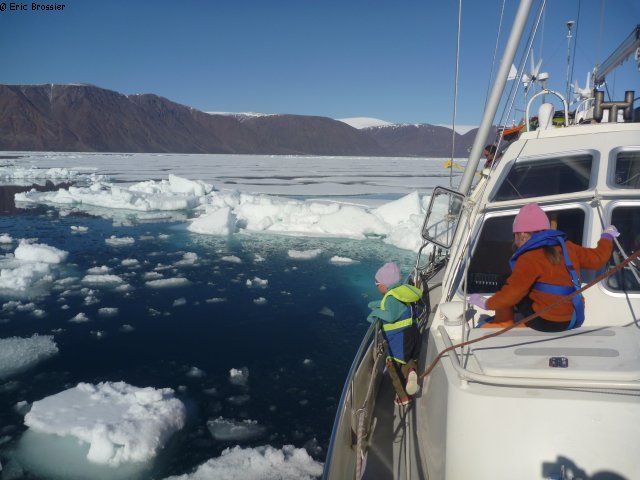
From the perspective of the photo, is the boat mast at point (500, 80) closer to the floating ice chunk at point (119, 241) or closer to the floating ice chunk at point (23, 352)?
the floating ice chunk at point (23, 352)

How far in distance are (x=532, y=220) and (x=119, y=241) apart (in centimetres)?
1023

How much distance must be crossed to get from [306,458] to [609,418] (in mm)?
2474

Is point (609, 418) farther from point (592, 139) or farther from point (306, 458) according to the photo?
point (306, 458)

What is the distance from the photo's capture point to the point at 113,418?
12.2ft

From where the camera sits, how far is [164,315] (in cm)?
623

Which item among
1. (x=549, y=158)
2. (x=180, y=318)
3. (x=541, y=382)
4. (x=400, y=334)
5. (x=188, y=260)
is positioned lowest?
(x=180, y=318)

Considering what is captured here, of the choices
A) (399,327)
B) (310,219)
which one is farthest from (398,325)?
(310,219)

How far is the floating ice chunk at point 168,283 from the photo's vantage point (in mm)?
7433

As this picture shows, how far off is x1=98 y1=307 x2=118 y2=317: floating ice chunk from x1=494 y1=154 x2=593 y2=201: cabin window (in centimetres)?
521

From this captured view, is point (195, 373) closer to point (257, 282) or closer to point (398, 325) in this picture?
point (398, 325)

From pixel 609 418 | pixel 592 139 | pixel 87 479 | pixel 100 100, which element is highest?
pixel 100 100

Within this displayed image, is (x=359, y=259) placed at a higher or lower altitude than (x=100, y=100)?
lower

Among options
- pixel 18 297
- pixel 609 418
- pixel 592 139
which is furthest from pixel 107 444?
pixel 18 297

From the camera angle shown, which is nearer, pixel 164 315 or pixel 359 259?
pixel 164 315
